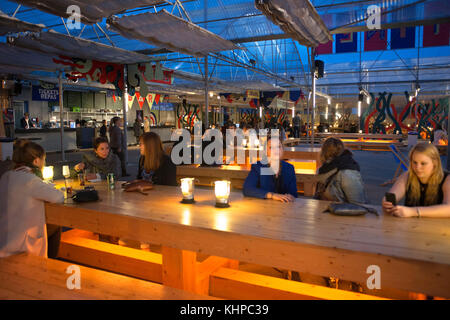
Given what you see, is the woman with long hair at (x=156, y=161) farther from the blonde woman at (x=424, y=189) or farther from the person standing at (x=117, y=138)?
the person standing at (x=117, y=138)

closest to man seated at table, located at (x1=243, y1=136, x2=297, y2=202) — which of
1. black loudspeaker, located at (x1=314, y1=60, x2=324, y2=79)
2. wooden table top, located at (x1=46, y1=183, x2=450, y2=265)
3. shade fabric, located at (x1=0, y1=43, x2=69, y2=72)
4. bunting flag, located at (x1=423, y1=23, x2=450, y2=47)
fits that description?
wooden table top, located at (x1=46, y1=183, x2=450, y2=265)

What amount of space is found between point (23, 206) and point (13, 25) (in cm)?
304

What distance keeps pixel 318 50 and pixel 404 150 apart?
5.42m

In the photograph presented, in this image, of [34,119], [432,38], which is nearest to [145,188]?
[432,38]

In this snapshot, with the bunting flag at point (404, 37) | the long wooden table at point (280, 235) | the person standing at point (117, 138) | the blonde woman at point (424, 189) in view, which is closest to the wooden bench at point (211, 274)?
the long wooden table at point (280, 235)

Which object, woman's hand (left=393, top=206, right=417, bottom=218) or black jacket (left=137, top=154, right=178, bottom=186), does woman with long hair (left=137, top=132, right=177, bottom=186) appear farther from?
woman's hand (left=393, top=206, right=417, bottom=218)

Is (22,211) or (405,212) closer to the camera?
(405,212)

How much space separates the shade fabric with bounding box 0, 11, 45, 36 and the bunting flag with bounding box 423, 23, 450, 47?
9.38m

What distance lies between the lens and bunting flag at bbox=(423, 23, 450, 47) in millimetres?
9273

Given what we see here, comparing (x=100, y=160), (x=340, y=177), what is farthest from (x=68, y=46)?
(x=340, y=177)

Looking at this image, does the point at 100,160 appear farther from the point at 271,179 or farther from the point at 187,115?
the point at 187,115

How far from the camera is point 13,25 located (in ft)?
14.8

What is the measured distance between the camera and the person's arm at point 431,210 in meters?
2.23

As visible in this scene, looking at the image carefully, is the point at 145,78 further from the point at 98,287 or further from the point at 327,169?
the point at 98,287
